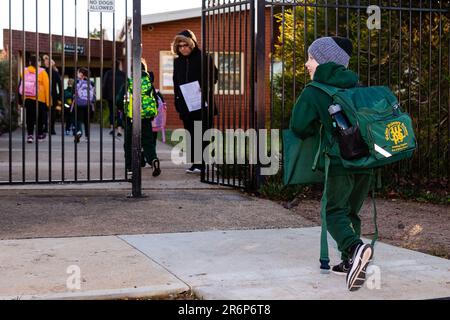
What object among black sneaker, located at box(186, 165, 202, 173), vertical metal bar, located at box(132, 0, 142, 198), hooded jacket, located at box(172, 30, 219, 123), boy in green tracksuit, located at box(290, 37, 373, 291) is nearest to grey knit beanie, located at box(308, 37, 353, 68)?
boy in green tracksuit, located at box(290, 37, 373, 291)

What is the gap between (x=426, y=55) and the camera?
388 inches

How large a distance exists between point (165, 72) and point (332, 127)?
20.7m

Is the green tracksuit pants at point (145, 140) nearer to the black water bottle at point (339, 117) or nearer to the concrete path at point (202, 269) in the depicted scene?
the concrete path at point (202, 269)

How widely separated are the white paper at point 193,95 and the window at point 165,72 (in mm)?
14956

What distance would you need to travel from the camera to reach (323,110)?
15.8ft

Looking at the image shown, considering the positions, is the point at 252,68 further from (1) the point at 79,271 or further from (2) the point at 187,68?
(1) the point at 79,271

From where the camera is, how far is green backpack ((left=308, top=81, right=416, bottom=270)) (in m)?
4.58

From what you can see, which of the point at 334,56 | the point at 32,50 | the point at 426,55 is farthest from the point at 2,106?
the point at 334,56

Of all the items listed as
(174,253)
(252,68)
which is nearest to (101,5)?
(252,68)

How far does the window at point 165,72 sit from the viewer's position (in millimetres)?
25141

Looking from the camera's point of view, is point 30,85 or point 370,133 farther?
point 30,85

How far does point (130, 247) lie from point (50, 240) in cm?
71
